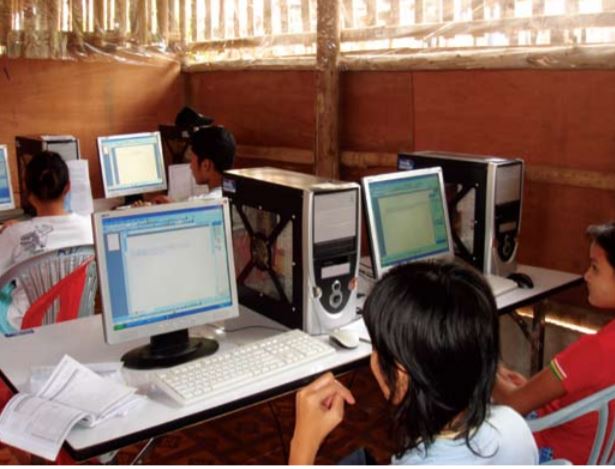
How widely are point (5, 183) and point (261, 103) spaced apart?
5.34ft

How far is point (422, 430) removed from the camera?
3.98 ft

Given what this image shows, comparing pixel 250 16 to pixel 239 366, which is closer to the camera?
pixel 239 366

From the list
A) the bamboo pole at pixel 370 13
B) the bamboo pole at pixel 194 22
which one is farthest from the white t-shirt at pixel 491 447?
the bamboo pole at pixel 194 22

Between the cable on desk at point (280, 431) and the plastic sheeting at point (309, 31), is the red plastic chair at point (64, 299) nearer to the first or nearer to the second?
the cable on desk at point (280, 431)

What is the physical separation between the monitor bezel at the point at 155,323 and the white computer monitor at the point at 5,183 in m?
2.54

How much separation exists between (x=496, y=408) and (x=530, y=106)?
7.26ft

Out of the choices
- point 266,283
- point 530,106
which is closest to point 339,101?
point 530,106

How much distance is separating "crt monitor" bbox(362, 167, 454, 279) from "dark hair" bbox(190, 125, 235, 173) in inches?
47.1

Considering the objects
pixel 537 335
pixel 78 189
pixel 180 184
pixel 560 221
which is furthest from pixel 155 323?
pixel 78 189

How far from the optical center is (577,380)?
1.78m

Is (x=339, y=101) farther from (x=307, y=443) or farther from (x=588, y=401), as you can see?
(x=307, y=443)

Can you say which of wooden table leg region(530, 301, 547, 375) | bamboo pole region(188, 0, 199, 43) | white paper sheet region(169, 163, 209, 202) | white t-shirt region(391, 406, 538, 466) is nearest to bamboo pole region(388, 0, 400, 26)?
white paper sheet region(169, 163, 209, 202)

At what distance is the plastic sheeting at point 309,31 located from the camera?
10.3ft

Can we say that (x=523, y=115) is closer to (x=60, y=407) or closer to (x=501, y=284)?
(x=501, y=284)
